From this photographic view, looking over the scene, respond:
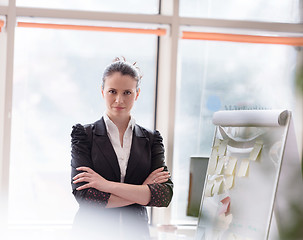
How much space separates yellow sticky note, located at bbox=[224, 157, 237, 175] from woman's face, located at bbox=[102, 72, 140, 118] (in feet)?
2.49

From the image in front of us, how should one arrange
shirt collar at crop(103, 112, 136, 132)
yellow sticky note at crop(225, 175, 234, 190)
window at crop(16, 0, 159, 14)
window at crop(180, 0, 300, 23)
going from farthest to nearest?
1. window at crop(180, 0, 300, 23)
2. window at crop(16, 0, 159, 14)
3. yellow sticky note at crop(225, 175, 234, 190)
4. shirt collar at crop(103, 112, 136, 132)

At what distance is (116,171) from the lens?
1.91 meters

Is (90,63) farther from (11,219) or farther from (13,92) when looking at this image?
(11,219)

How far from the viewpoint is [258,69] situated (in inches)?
147

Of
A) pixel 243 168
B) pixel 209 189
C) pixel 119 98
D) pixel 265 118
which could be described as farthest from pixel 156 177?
pixel 265 118

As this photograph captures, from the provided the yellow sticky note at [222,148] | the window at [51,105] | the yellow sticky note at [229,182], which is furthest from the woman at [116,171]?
the window at [51,105]

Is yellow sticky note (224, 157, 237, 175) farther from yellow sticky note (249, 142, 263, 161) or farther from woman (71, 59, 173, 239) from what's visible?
woman (71, 59, 173, 239)

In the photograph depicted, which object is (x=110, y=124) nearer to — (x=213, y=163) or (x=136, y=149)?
(x=136, y=149)

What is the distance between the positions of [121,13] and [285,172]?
200cm

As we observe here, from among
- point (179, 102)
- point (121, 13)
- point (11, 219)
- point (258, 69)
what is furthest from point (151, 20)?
point (11, 219)

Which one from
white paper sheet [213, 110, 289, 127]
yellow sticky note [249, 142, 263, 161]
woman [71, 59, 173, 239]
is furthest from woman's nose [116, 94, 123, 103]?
yellow sticky note [249, 142, 263, 161]

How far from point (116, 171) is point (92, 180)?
0.40 ft

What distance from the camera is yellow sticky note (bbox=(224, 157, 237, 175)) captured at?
7.63 feet

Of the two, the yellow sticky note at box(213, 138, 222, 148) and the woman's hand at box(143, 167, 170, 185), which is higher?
the yellow sticky note at box(213, 138, 222, 148)
